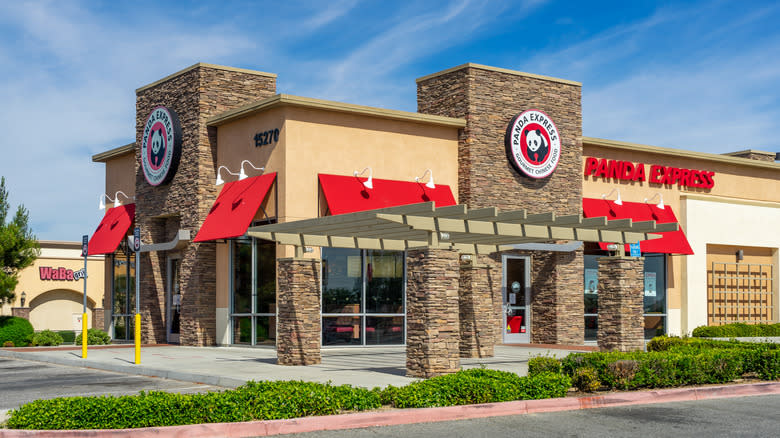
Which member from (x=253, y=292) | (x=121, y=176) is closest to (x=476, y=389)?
(x=253, y=292)

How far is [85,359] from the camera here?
68.3 ft

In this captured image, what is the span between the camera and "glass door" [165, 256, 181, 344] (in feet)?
92.7

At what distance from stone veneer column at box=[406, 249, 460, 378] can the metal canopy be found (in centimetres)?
34

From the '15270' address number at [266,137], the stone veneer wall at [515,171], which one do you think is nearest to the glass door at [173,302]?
the '15270' address number at [266,137]

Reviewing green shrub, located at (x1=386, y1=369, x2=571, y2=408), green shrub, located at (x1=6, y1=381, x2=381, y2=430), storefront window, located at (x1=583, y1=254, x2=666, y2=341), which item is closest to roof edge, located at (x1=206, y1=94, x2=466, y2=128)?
storefront window, located at (x1=583, y1=254, x2=666, y2=341)

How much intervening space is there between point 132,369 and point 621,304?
35.6 ft

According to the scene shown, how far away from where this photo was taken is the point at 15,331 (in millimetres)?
27859

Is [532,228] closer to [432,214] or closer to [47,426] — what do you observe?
[432,214]

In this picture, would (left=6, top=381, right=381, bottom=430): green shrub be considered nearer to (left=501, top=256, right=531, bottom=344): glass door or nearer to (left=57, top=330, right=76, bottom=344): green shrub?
(left=501, top=256, right=531, bottom=344): glass door

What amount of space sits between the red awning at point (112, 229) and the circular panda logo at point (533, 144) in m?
13.9

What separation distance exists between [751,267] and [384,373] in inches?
874

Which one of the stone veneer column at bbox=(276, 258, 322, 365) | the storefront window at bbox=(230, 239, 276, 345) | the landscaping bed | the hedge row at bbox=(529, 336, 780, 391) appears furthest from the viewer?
Answer: the storefront window at bbox=(230, 239, 276, 345)

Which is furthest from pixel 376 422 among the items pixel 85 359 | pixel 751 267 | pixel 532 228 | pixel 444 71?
pixel 751 267

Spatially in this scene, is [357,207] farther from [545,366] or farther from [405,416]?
[405,416]
